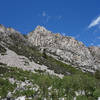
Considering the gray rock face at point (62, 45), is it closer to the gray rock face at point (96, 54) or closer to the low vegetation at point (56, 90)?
the gray rock face at point (96, 54)

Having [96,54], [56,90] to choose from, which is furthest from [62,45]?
→ [56,90]

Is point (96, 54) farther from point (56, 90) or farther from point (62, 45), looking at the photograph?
point (56, 90)

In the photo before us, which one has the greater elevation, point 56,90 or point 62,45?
point 62,45

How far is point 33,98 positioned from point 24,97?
0.64 metres

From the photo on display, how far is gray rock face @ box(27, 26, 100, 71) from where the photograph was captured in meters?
108

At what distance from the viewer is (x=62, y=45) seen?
118m

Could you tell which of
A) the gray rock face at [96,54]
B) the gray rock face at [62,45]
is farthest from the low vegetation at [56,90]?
the gray rock face at [96,54]

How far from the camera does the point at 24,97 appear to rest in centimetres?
948

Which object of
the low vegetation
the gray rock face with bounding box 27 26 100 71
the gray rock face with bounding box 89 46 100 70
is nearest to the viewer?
the low vegetation

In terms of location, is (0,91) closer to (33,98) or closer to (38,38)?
(33,98)

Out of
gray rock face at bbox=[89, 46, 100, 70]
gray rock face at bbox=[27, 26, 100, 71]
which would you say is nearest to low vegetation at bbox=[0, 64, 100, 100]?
gray rock face at bbox=[27, 26, 100, 71]

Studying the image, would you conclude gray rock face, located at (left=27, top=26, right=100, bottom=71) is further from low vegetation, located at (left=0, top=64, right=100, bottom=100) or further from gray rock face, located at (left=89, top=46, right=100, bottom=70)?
low vegetation, located at (left=0, top=64, right=100, bottom=100)

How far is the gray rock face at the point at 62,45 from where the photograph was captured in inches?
4265

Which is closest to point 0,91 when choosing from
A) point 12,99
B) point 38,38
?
point 12,99
